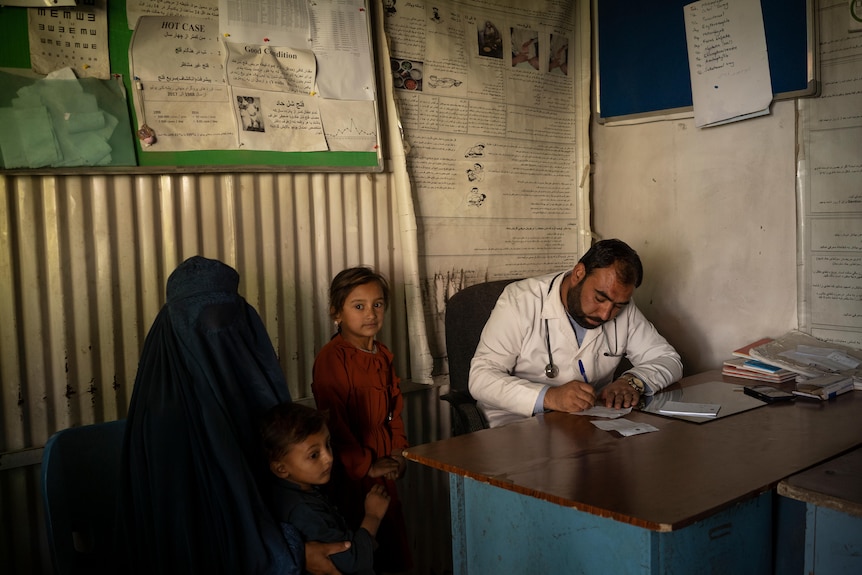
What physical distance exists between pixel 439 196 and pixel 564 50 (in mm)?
Answer: 1220

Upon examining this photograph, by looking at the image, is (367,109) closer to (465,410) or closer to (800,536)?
(465,410)

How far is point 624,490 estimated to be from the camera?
5.64 feet

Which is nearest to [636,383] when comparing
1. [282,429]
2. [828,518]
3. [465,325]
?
[465,325]

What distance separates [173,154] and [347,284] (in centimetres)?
77

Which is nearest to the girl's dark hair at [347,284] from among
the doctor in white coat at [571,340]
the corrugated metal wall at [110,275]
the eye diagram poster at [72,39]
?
the corrugated metal wall at [110,275]

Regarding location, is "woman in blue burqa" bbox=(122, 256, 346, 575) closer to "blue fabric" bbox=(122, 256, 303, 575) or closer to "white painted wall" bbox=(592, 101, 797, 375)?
"blue fabric" bbox=(122, 256, 303, 575)

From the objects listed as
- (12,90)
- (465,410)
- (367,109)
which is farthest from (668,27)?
(12,90)

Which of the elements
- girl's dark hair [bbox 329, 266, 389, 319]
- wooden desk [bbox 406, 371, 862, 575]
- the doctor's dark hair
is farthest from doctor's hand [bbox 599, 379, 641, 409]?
Result: girl's dark hair [bbox 329, 266, 389, 319]

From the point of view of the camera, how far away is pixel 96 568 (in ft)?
6.43

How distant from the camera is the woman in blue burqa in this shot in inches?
72.0

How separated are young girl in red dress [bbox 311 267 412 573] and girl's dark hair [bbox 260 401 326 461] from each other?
0.55m

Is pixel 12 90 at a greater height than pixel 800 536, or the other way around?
pixel 12 90

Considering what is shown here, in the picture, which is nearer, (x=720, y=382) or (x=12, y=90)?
(x=12, y=90)

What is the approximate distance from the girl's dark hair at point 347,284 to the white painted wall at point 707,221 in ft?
5.60
